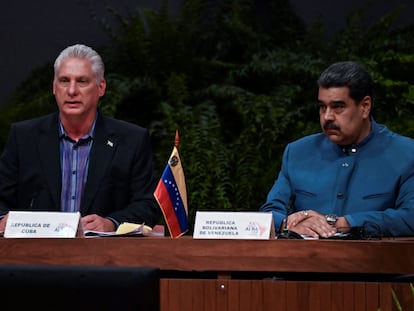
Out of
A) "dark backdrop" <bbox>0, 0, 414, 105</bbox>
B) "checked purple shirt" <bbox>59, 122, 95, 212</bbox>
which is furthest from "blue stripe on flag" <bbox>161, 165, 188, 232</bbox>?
"dark backdrop" <bbox>0, 0, 414, 105</bbox>

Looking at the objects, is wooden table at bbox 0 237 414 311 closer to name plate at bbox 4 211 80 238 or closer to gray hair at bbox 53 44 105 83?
name plate at bbox 4 211 80 238

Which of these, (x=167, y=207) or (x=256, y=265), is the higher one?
(x=167, y=207)

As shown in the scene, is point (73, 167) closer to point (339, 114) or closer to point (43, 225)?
point (43, 225)

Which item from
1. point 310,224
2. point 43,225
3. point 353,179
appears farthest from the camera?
point 353,179

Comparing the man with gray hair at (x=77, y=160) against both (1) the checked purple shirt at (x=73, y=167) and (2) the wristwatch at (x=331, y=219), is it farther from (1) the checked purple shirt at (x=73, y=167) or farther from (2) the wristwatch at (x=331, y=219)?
(2) the wristwatch at (x=331, y=219)

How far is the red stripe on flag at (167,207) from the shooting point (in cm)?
351

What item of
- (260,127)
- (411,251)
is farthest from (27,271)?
(260,127)

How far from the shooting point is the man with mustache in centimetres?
398

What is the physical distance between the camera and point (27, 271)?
248 centimetres

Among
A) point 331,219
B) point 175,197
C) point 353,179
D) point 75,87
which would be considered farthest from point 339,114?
point 75,87

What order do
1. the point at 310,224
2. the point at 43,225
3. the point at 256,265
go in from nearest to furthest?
the point at 256,265
the point at 43,225
the point at 310,224

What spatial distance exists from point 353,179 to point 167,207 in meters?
0.92

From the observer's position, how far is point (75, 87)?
4.20m

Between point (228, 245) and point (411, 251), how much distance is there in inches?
23.7
